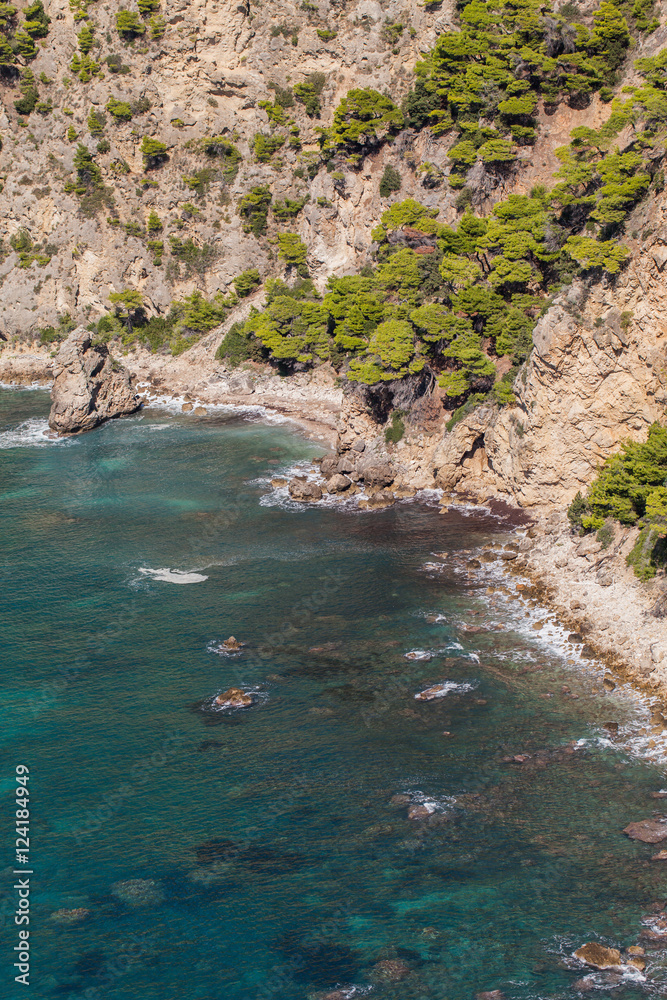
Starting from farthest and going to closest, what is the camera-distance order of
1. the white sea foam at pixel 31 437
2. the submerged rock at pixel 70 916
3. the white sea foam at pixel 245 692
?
the white sea foam at pixel 31 437 < the white sea foam at pixel 245 692 < the submerged rock at pixel 70 916

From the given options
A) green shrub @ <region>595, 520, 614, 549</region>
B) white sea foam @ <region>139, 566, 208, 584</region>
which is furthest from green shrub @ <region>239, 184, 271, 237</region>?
green shrub @ <region>595, 520, 614, 549</region>

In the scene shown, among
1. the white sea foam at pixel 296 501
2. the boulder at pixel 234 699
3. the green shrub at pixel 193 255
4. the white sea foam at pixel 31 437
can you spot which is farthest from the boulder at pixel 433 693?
the green shrub at pixel 193 255

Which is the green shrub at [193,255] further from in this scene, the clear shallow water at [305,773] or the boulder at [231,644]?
the boulder at [231,644]

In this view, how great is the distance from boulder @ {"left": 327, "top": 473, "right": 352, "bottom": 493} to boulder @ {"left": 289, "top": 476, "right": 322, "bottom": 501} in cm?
105

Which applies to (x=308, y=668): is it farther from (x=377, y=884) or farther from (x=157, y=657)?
(x=377, y=884)

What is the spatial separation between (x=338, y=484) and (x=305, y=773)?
3657cm

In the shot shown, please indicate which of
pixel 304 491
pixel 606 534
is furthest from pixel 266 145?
pixel 606 534

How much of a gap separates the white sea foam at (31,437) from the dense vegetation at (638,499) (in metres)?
57.7

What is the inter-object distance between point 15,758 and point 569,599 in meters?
34.2

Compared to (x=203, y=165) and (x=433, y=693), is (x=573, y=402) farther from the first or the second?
(x=203, y=165)

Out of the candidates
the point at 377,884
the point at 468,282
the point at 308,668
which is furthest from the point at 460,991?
the point at 468,282

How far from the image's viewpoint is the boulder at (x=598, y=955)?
36438 millimetres

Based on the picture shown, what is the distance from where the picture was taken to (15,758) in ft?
162

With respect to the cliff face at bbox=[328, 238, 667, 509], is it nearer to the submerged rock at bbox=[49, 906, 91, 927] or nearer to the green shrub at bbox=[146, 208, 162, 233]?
the submerged rock at bbox=[49, 906, 91, 927]
